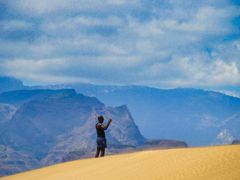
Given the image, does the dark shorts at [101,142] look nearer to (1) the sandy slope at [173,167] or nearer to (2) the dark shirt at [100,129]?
(2) the dark shirt at [100,129]

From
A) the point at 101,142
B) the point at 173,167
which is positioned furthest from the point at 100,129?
the point at 173,167

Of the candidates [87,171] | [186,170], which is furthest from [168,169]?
[87,171]

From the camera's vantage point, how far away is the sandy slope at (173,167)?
7.97 m

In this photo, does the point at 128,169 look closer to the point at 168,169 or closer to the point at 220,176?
the point at 168,169

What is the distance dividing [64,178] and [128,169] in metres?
1.94

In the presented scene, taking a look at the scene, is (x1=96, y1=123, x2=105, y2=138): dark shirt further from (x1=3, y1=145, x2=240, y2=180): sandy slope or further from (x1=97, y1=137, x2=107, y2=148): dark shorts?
(x1=3, y1=145, x2=240, y2=180): sandy slope

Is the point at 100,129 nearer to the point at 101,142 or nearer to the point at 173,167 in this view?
the point at 101,142

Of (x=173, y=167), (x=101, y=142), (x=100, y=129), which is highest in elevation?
(x=100, y=129)

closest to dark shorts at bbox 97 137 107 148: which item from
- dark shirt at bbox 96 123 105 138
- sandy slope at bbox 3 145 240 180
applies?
dark shirt at bbox 96 123 105 138

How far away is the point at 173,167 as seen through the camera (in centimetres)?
922

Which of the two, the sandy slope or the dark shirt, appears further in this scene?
the dark shirt

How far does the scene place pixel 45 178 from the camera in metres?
12.1

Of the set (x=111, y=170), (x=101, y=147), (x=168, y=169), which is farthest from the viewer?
(x=101, y=147)

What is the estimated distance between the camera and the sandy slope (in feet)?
26.1
